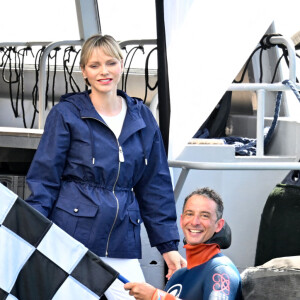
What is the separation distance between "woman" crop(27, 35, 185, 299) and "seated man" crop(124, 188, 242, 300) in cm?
40

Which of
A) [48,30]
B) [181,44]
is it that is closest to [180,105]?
[181,44]

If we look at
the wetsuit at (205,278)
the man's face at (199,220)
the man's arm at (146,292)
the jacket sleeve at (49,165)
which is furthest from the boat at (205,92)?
the man's arm at (146,292)

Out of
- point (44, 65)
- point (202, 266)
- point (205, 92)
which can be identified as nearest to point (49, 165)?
point (202, 266)

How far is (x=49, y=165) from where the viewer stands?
3463mm

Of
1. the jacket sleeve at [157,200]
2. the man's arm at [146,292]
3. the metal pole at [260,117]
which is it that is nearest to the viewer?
the man's arm at [146,292]

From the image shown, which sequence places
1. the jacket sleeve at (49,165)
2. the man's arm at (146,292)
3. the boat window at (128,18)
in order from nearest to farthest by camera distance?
the man's arm at (146,292) < the jacket sleeve at (49,165) < the boat window at (128,18)

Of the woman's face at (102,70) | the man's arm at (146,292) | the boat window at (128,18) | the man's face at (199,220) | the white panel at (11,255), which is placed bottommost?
the man's arm at (146,292)

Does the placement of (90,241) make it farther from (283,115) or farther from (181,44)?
(283,115)

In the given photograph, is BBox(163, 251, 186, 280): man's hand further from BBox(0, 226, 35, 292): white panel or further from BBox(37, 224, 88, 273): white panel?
BBox(0, 226, 35, 292): white panel

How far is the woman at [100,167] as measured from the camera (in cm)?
347

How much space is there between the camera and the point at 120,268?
140 inches

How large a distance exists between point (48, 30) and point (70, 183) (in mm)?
5697

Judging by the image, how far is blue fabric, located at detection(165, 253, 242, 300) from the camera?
2.90 metres

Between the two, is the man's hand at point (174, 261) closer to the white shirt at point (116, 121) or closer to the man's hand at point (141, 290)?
the white shirt at point (116, 121)
